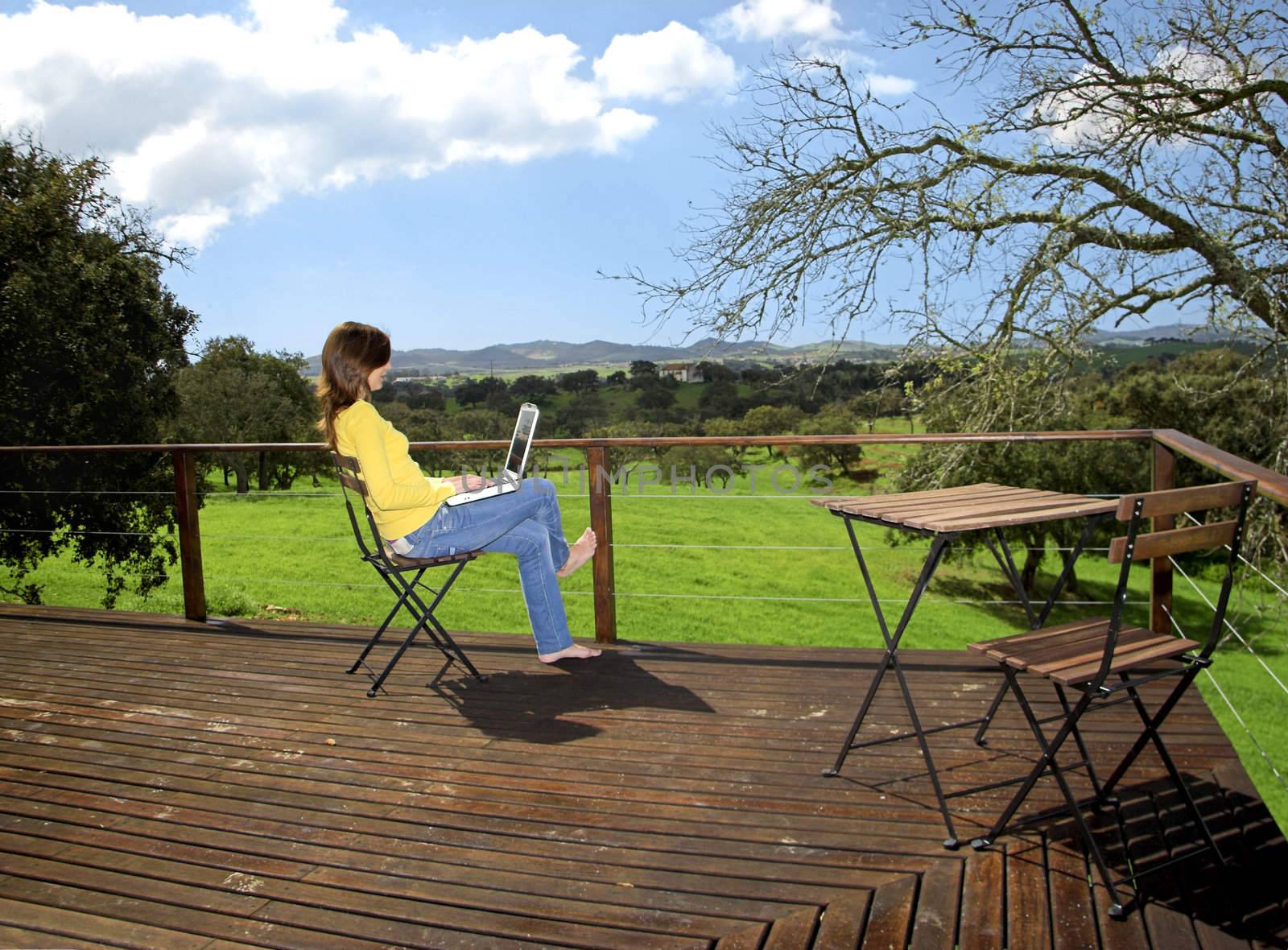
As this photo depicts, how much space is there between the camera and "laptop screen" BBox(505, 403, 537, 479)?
3.21 metres

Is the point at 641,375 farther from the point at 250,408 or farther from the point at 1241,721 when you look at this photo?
the point at 1241,721

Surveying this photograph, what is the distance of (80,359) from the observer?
13.7 meters

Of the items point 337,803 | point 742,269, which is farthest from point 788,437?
point 742,269

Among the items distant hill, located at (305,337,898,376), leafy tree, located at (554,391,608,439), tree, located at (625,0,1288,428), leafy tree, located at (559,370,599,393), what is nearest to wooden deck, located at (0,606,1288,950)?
tree, located at (625,0,1288,428)

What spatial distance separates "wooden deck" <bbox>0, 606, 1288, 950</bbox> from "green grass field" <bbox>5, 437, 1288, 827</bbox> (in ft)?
45.0

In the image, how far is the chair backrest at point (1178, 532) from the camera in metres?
1.87

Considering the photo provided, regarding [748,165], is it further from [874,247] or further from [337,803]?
[337,803]

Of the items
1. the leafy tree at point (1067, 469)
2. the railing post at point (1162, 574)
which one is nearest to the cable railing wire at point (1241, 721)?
the railing post at point (1162, 574)

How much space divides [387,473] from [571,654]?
1.08 m

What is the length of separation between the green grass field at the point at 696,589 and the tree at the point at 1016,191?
9596 millimetres

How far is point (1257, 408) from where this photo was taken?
24.1ft

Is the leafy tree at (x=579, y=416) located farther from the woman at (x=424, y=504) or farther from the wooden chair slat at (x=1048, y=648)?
the wooden chair slat at (x=1048, y=648)

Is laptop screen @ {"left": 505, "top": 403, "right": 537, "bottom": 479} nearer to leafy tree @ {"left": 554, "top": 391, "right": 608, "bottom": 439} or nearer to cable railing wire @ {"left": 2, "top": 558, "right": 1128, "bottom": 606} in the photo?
cable railing wire @ {"left": 2, "top": 558, "right": 1128, "bottom": 606}

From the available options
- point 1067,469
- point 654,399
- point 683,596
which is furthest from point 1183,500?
point 1067,469
